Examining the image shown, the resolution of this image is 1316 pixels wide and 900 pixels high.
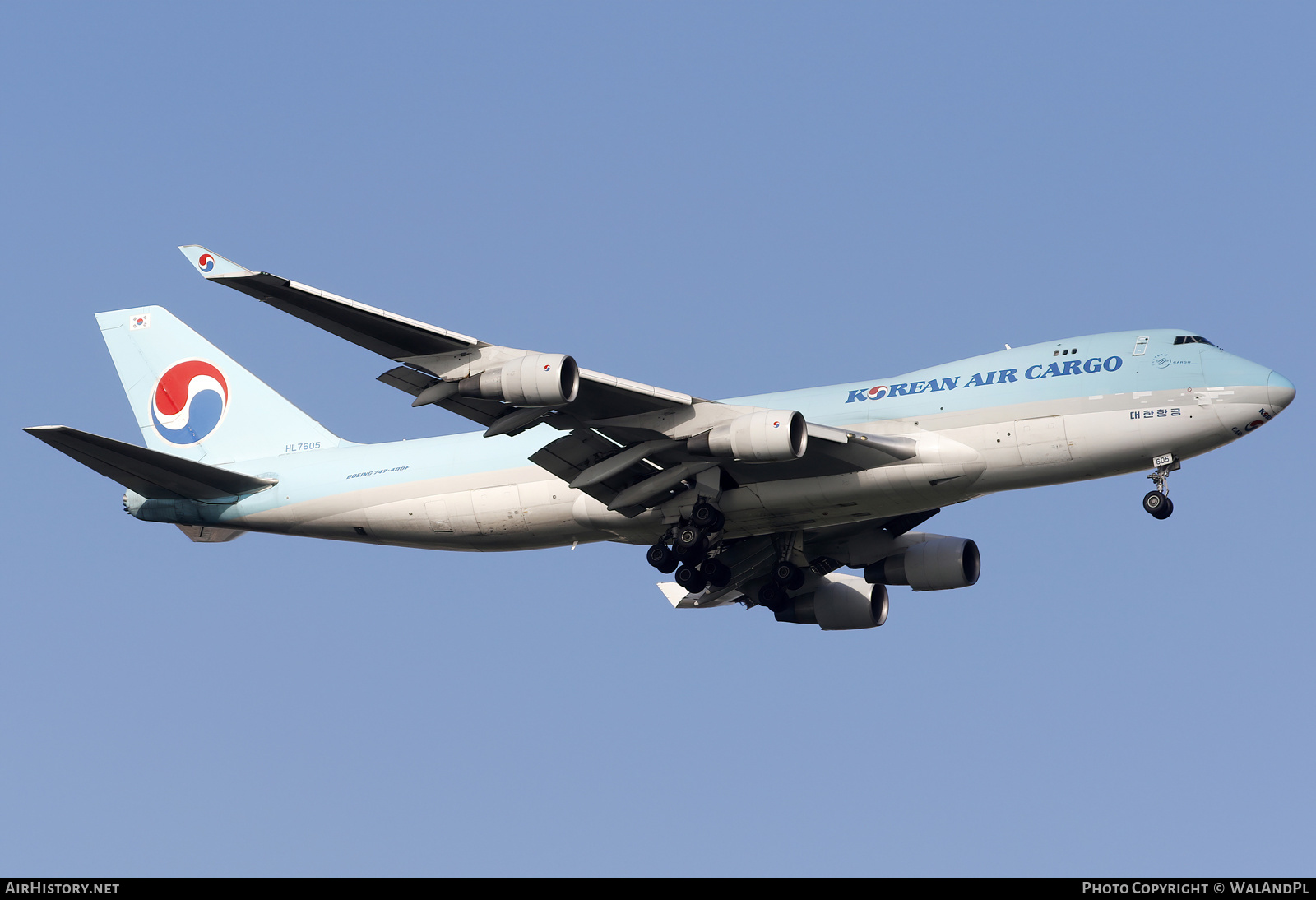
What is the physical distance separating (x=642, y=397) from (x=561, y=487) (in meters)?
4.26

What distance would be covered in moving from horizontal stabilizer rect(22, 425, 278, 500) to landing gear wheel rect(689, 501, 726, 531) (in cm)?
1090

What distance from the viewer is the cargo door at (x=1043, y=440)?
30.6 metres

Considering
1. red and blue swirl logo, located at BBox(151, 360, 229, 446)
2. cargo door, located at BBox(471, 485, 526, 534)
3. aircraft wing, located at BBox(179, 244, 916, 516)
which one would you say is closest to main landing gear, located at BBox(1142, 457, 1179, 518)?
aircraft wing, located at BBox(179, 244, 916, 516)

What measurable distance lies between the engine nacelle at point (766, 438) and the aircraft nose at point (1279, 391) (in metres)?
9.21

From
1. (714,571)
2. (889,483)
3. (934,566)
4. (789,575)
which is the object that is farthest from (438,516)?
(934,566)

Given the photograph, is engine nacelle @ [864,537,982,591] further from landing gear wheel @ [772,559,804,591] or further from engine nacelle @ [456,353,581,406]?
engine nacelle @ [456,353,581,406]

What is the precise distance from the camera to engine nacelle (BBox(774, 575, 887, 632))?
128 ft

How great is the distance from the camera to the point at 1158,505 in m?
30.7

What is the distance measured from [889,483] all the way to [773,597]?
8088mm

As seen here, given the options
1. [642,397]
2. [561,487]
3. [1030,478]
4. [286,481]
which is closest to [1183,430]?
[1030,478]

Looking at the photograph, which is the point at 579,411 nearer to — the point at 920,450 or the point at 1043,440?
the point at 920,450

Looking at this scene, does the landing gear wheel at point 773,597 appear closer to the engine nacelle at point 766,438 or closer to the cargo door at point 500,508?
the cargo door at point 500,508

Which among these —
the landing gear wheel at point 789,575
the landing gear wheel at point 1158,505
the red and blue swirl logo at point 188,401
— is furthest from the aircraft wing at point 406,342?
the red and blue swirl logo at point 188,401
